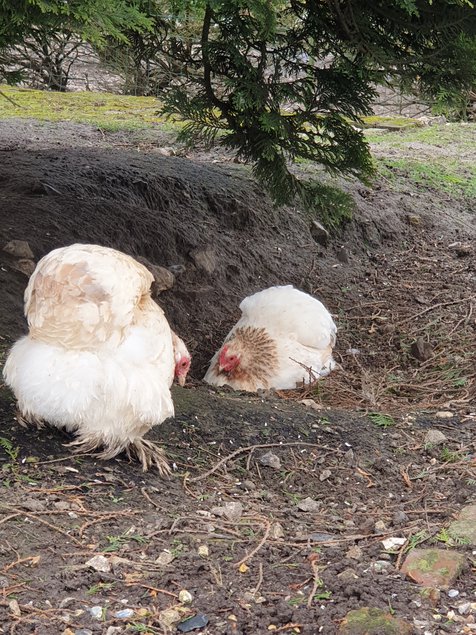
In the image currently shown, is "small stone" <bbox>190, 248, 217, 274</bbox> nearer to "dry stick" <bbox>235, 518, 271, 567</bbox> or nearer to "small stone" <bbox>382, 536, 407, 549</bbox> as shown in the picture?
"dry stick" <bbox>235, 518, 271, 567</bbox>

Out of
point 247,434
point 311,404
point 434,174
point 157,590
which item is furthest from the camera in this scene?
point 434,174

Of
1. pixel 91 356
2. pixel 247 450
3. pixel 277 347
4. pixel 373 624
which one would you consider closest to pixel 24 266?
pixel 277 347

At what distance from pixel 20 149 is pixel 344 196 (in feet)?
10.8

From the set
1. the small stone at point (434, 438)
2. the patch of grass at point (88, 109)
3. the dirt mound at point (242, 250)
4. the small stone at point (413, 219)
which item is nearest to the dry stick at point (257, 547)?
the small stone at point (434, 438)

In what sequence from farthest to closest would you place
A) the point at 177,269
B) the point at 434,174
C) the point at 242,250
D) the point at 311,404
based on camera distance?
1. the point at 434,174
2. the point at 242,250
3. the point at 177,269
4. the point at 311,404

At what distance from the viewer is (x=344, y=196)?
16.9 feet

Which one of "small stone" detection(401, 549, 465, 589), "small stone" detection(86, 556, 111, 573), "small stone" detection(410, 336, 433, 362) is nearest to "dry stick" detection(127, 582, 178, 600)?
"small stone" detection(86, 556, 111, 573)

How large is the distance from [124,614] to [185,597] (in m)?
0.20

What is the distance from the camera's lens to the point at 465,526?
9.04 ft

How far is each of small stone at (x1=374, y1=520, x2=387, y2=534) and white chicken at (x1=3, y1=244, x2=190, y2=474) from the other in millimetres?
913

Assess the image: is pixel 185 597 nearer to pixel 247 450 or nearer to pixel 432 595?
pixel 432 595

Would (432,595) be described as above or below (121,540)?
above

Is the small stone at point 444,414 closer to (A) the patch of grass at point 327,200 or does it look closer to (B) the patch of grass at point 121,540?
(A) the patch of grass at point 327,200

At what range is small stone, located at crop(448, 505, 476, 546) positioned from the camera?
266 cm
